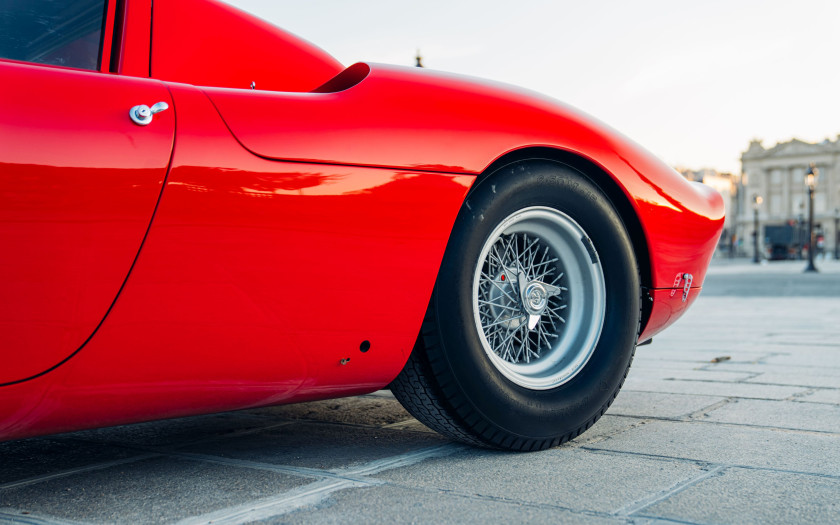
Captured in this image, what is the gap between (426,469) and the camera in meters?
2.03

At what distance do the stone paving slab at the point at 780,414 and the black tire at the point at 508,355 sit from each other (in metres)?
0.59

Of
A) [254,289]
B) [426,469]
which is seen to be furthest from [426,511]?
[254,289]

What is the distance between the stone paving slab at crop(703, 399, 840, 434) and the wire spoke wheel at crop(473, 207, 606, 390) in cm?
69

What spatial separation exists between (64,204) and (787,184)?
105716 millimetres

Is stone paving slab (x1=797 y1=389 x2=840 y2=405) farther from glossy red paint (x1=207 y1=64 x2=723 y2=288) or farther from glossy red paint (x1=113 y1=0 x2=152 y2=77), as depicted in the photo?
glossy red paint (x1=113 y1=0 x2=152 y2=77)

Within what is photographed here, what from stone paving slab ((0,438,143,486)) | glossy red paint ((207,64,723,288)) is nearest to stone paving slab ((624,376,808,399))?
glossy red paint ((207,64,723,288))

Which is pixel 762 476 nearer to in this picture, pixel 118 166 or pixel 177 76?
pixel 118 166

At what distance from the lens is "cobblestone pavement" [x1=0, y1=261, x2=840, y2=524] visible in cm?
167

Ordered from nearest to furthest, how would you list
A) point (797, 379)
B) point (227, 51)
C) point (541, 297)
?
point (227, 51) → point (541, 297) → point (797, 379)

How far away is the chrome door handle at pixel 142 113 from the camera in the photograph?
1707 millimetres

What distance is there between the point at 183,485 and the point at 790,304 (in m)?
9.54

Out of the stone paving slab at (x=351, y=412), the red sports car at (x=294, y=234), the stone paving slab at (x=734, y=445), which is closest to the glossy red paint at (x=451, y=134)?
the red sports car at (x=294, y=234)

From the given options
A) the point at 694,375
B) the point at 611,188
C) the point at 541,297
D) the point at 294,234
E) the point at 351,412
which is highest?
the point at 611,188

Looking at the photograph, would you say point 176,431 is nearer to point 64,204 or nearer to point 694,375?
point 64,204
